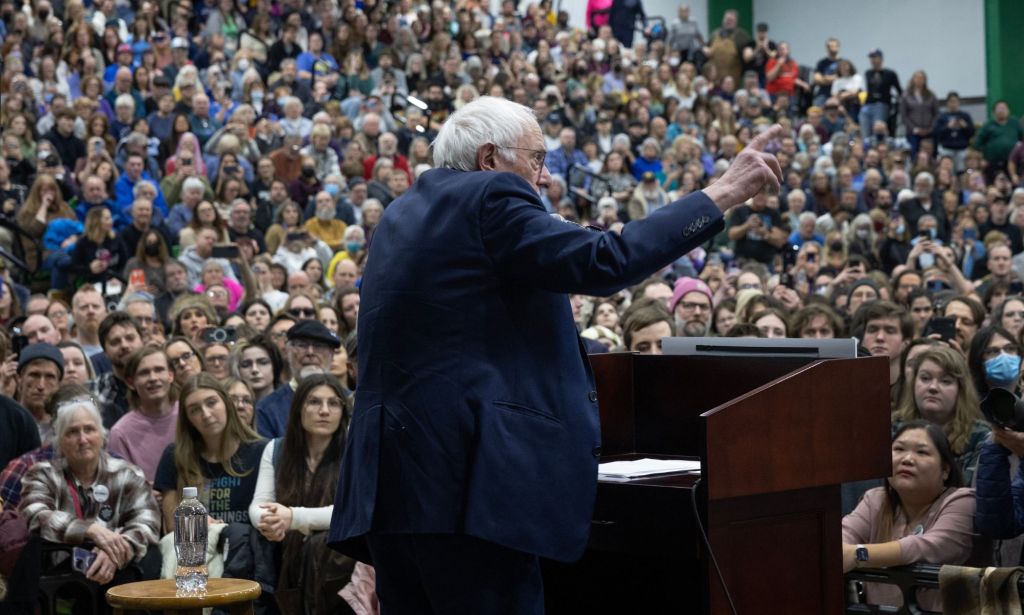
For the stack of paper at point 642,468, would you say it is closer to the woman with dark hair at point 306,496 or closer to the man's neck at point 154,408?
the woman with dark hair at point 306,496

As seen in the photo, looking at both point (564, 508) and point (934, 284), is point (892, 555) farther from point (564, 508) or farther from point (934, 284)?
point (934, 284)

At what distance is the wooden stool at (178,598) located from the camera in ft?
13.5

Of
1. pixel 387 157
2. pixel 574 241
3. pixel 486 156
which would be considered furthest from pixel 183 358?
pixel 387 157

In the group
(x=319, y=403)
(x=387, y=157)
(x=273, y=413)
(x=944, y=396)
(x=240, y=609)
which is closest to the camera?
(x=240, y=609)

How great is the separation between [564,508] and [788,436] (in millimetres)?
502

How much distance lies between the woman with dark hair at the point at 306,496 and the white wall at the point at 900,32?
19.7 m

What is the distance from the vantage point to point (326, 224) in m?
12.3

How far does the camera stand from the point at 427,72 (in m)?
16.6

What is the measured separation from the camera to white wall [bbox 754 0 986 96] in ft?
76.5

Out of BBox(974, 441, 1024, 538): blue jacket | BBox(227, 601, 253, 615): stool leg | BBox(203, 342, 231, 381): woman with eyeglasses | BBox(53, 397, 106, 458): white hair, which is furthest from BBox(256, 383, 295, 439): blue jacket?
BBox(974, 441, 1024, 538): blue jacket

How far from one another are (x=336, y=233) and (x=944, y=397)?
7768 millimetres

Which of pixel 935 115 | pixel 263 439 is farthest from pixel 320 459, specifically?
pixel 935 115

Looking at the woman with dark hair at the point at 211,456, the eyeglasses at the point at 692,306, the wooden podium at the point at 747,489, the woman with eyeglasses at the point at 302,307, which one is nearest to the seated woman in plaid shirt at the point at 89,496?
the woman with dark hair at the point at 211,456

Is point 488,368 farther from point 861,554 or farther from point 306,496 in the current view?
point 306,496
